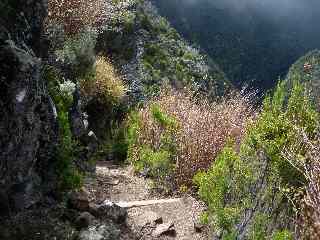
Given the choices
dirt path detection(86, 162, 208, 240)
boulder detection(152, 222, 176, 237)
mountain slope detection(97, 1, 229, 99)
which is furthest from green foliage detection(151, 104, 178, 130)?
mountain slope detection(97, 1, 229, 99)

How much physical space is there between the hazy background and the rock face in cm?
3427

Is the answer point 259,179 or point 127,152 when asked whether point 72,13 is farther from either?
point 259,179

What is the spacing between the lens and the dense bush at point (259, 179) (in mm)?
6312

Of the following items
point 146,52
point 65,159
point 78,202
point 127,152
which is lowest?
point 127,152

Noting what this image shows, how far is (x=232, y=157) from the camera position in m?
6.45

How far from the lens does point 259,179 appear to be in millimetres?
6629

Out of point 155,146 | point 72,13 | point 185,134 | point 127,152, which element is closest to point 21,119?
point 185,134

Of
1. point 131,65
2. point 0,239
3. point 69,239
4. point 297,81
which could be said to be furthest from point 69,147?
point 131,65

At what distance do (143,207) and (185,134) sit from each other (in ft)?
6.78

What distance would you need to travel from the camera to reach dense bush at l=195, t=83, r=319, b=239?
6312 mm

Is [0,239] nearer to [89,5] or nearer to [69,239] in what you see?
[69,239]

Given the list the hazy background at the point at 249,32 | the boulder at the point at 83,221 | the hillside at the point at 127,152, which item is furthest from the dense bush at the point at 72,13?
the hazy background at the point at 249,32

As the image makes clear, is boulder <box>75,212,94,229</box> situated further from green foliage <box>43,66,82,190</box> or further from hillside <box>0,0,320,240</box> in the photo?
green foliage <box>43,66,82,190</box>

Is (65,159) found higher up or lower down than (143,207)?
higher up
